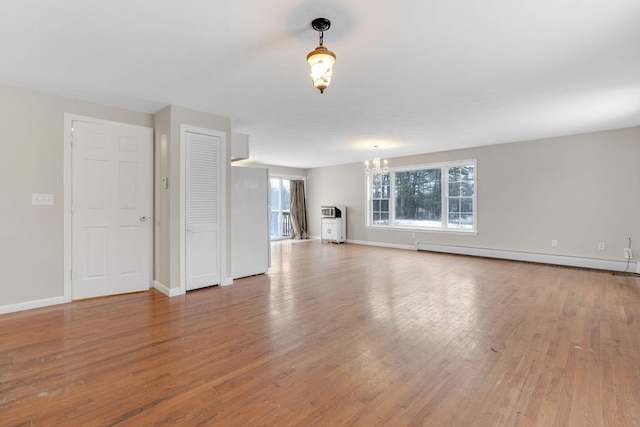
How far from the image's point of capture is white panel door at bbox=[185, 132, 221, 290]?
4.01 m

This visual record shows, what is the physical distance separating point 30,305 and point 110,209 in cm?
130

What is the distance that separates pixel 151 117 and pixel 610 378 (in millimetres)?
5438

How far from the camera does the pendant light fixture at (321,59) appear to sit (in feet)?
6.85

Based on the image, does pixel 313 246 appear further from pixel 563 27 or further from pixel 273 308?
pixel 563 27

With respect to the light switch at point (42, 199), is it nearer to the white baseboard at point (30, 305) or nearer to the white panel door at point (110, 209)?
the white panel door at point (110, 209)

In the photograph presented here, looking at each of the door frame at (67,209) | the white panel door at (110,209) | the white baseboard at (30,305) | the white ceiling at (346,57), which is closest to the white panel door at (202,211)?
the white ceiling at (346,57)

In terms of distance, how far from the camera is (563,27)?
219cm

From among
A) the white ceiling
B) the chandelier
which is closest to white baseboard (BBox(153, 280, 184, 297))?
the white ceiling

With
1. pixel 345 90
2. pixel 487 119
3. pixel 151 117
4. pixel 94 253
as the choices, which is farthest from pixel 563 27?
pixel 94 253

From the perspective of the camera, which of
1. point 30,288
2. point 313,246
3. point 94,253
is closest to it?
point 30,288

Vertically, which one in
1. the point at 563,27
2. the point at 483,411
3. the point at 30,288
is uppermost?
the point at 563,27

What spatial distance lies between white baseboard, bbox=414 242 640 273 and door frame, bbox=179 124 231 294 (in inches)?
203

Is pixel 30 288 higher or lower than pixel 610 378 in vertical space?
higher

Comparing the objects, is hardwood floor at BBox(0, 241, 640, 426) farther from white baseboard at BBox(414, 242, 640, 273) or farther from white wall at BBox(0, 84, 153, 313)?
white baseboard at BBox(414, 242, 640, 273)
